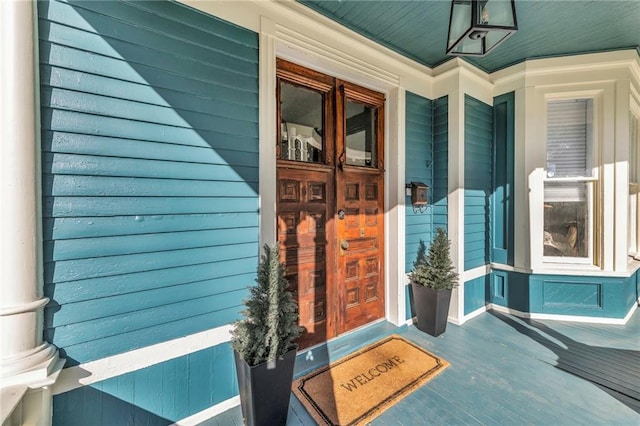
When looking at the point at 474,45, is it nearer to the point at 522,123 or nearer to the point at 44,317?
the point at 522,123

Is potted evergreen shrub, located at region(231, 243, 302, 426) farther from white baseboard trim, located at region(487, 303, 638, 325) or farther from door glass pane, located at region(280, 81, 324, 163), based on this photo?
white baseboard trim, located at region(487, 303, 638, 325)

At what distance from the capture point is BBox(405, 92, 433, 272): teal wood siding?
112 inches

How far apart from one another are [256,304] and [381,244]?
5.51 feet

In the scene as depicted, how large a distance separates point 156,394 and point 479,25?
271cm

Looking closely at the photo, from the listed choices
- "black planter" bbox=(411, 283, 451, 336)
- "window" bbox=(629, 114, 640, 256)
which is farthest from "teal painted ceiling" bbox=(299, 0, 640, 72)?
"black planter" bbox=(411, 283, 451, 336)

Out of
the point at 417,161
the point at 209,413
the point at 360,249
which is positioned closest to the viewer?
the point at 209,413

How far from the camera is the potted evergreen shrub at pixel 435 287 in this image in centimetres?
259

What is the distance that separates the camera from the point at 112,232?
1.38 meters

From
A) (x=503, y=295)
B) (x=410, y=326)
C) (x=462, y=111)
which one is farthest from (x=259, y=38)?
(x=503, y=295)

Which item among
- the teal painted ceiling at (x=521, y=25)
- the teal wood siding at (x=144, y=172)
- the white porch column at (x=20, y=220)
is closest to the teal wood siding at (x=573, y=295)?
the teal painted ceiling at (x=521, y=25)

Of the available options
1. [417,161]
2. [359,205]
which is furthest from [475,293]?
[359,205]

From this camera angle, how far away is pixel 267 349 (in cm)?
154

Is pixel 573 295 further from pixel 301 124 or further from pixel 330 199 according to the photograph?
pixel 301 124

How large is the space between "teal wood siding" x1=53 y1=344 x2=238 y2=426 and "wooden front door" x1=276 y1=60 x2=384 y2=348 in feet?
2.57
